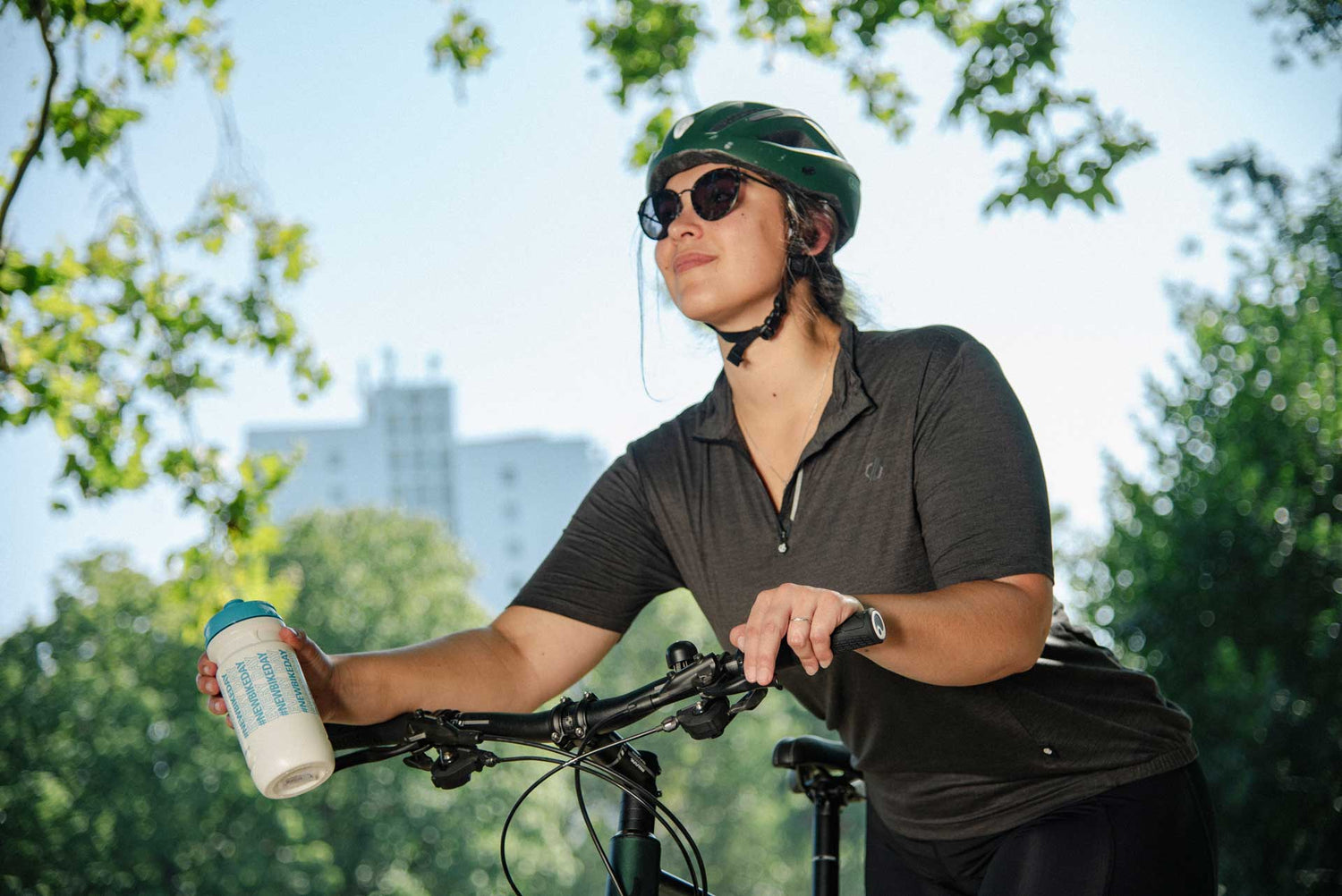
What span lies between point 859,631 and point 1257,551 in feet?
67.5

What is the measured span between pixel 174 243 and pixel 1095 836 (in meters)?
8.45

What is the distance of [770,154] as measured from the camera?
325 cm

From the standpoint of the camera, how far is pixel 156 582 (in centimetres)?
3769

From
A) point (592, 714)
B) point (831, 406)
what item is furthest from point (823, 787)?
point (592, 714)

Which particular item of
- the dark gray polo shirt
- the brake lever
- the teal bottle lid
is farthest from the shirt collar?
the teal bottle lid

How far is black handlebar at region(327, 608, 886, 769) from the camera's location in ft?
6.54

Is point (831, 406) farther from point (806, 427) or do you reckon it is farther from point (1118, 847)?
point (1118, 847)

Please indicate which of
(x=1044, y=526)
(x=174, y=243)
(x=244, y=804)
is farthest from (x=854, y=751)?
(x=244, y=804)

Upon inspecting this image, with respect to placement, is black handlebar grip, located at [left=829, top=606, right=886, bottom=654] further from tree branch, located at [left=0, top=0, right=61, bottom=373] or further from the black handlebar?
tree branch, located at [left=0, top=0, right=61, bottom=373]

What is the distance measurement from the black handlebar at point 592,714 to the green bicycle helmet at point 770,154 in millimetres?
1152

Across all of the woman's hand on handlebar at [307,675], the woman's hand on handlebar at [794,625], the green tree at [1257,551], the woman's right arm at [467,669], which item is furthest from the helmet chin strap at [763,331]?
the green tree at [1257,551]

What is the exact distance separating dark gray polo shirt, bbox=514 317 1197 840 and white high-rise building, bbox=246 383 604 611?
286ft

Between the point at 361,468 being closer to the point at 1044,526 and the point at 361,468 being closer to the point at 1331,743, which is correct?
the point at 1331,743

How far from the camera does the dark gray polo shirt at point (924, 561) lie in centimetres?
254
